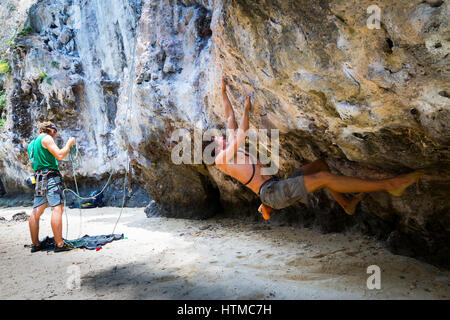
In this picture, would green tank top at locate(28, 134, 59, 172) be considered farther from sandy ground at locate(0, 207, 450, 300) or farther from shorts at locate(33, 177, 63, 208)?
sandy ground at locate(0, 207, 450, 300)

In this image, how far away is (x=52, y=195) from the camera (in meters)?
4.29

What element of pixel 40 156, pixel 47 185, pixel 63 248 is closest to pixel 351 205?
pixel 63 248

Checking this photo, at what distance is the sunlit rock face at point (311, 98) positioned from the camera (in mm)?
2164

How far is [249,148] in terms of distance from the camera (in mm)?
4422

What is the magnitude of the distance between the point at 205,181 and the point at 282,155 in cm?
242

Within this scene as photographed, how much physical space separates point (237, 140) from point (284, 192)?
67cm

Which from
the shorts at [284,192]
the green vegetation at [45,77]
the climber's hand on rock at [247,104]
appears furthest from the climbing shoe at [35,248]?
the green vegetation at [45,77]

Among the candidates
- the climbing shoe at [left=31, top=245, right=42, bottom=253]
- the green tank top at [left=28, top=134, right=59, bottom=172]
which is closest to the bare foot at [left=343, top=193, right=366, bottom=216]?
the green tank top at [left=28, top=134, right=59, bottom=172]

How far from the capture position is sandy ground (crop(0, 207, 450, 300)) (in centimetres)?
256

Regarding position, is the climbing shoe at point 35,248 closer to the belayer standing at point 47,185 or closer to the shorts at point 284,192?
the belayer standing at point 47,185

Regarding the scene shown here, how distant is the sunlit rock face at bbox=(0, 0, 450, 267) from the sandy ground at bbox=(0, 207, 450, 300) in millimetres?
454

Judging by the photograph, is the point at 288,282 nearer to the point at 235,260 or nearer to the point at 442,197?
the point at 235,260

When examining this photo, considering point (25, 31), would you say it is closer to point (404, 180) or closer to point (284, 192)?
point (284, 192)
